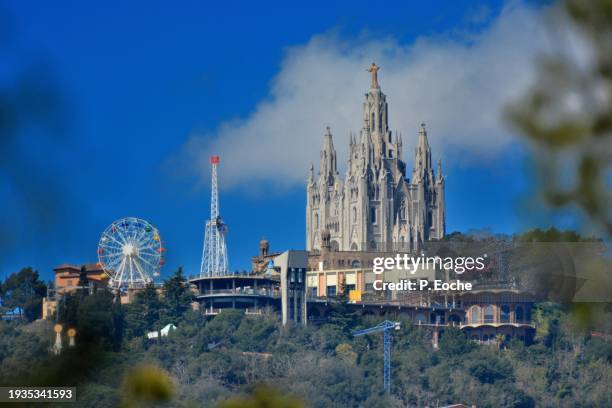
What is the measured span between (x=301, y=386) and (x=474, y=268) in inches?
1240

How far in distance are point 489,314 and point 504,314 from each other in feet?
6.43

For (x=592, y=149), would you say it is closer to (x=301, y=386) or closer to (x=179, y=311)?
(x=301, y=386)

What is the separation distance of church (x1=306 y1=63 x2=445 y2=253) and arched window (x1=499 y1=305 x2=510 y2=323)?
20.3 metres

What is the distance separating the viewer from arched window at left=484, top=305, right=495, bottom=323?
156375 mm

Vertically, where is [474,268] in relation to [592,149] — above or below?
above

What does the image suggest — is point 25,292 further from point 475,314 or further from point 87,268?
point 475,314

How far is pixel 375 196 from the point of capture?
180375mm

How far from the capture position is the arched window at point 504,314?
15562cm

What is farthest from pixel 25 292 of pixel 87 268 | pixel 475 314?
pixel 475 314

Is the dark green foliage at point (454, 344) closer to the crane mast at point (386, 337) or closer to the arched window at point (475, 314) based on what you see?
the arched window at point (475, 314)

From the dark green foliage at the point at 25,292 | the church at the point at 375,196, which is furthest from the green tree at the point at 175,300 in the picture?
the church at the point at 375,196

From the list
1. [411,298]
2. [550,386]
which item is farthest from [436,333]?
[550,386]

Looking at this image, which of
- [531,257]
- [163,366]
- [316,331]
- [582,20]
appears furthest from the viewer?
[316,331]

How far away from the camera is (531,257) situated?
430 ft
